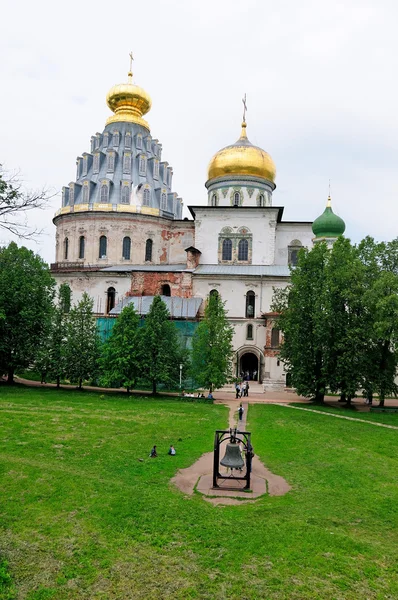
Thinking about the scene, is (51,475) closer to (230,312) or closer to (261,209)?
(230,312)

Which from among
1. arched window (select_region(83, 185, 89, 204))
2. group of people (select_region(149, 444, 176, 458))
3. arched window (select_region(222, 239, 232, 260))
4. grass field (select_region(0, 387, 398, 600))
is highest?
arched window (select_region(83, 185, 89, 204))

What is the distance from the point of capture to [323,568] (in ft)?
29.0

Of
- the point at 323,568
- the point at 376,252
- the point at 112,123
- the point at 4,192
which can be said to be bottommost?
the point at 323,568

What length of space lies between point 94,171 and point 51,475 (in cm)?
3745

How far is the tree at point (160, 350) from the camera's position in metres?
28.8

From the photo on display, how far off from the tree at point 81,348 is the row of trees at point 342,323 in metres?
12.0

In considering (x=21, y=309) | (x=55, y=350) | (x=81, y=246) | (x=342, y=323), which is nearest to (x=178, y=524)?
(x=342, y=323)

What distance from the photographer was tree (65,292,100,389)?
3019 centimetres

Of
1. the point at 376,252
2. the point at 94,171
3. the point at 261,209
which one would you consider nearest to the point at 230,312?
the point at 261,209

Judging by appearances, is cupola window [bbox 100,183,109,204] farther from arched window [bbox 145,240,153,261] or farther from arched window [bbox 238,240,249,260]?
arched window [bbox 238,240,249,260]

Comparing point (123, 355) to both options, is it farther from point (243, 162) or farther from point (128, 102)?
point (128, 102)

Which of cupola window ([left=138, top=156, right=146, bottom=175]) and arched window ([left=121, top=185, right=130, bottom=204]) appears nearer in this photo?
arched window ([left=121, top=185, right=130, bottom=204])

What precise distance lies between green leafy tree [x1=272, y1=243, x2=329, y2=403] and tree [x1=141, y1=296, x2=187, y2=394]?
263 inches

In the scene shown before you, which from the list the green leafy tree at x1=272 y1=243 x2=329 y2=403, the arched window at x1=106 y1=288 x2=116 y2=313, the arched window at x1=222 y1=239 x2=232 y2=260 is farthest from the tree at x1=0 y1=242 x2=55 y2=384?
the green leafy tree at x1=272 y1=243 x2=329 y2=403
